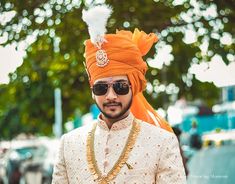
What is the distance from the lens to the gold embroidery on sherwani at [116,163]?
14.7 ft

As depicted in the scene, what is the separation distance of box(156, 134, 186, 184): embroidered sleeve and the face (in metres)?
0.32

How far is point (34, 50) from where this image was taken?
8750 millimetres

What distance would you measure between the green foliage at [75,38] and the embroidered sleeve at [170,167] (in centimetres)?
339

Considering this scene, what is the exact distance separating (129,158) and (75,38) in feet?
14.1

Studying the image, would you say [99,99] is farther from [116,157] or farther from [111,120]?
[116,157]

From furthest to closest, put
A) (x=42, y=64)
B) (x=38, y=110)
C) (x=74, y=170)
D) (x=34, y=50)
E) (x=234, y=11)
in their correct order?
1. (x=38, y=110)
2. (x=42, y=64)
3. (x=34, y=50)
4. (x=234, y=11)
5. (x=74, y=170)

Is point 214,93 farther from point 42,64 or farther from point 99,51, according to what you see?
point 99,51

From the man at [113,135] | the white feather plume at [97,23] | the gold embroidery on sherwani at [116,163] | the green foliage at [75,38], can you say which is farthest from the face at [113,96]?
the green foliage at [75,38]

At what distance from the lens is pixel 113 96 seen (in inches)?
180

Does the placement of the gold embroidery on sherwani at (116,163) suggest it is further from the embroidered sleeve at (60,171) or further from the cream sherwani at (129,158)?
the embroidered sleeve at (60,171)

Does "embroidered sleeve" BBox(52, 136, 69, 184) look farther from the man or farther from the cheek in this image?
the cheek

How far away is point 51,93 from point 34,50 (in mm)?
2228

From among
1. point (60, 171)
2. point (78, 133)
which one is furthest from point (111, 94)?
point (60, 171)

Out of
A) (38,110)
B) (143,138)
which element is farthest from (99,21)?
(38,110)
